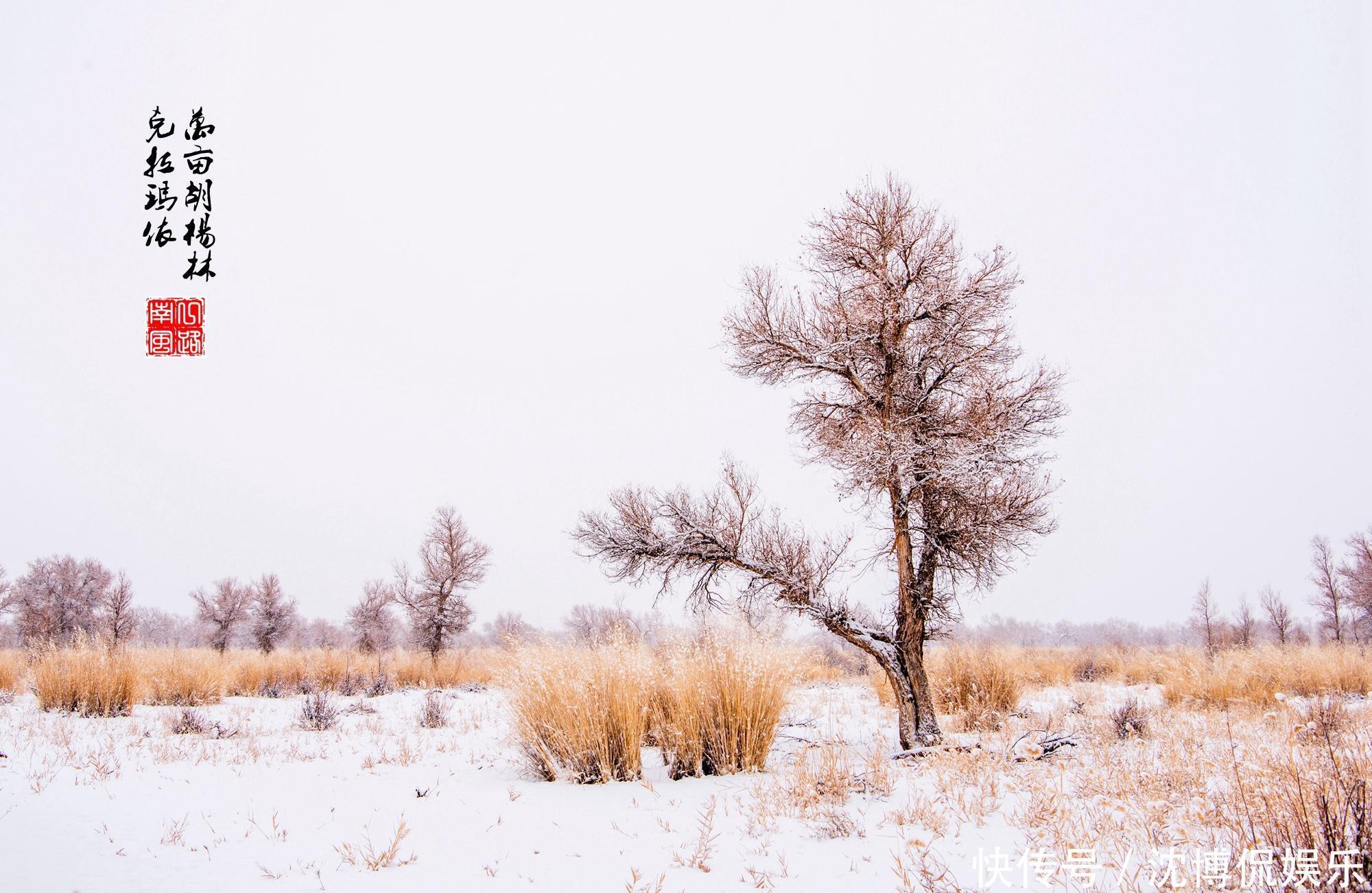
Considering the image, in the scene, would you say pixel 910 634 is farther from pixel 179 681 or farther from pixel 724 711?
pixel 179 681

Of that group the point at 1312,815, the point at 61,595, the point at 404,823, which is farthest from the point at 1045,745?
the point at 61,595

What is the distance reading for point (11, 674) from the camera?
1528cm

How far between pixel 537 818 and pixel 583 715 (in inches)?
55.8

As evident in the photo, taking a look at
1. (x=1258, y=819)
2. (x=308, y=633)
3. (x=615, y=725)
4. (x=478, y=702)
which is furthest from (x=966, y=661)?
(x=308, y=633)

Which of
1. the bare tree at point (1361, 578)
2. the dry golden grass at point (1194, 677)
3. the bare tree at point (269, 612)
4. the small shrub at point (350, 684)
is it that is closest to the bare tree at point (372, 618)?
the bare tree at point (269, 612)

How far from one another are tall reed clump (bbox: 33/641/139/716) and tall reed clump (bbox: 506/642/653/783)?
9073 millimetres

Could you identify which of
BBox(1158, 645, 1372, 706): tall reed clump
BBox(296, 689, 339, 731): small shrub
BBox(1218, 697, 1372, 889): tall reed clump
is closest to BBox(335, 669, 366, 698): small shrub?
BBox(296, 689, 339, 731): small shrub

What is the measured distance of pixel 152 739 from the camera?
920 centimetres

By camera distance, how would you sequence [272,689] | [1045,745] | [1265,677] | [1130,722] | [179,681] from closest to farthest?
[1045,745] < [1130,722] < [179,681] < [1265,677] < [272,689]

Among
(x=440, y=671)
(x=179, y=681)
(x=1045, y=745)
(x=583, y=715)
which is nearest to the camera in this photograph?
(x=583, y=715)

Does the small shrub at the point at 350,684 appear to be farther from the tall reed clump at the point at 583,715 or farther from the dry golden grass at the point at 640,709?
the dry golden grass at the point at 640,709

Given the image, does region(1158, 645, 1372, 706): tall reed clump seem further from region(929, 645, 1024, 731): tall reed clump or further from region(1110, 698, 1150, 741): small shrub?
region(1110, 698, 1150, 741): small shrub

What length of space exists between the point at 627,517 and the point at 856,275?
17.5ft

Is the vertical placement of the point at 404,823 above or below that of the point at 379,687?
above
